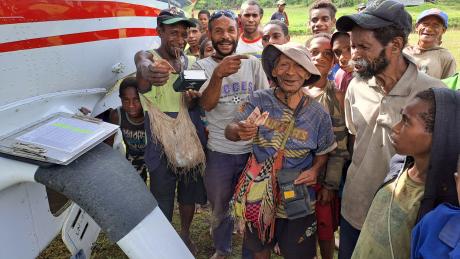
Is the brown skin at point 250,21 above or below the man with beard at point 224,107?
above

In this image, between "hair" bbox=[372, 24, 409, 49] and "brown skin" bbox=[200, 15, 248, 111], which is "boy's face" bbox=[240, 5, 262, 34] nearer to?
"brown skin" bbox=[200, 15, 248, 111]

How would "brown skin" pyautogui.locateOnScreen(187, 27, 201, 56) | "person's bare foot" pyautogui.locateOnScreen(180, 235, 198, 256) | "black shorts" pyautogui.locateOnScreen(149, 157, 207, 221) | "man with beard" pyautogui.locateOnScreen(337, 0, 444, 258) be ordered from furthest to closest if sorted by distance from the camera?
"brown skin" pyautogui.locateOnScreen(187, 27, 201, 56) < "person's bare foot" pyautogui.locateOnScreen(180, 235, 198, 256) < "black shorts" pyautogui.locateOnScreen(149, 157, 207, 221) < "man with beard" pyautogui.locateOnScreen(337, 0, 444, 258)

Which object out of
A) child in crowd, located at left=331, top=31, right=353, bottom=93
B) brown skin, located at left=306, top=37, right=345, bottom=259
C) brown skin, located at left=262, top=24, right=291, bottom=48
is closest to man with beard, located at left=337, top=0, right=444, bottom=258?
brown skin, located at left=306, top=37, right=345, bottom=259

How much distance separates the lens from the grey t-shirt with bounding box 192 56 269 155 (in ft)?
8.84

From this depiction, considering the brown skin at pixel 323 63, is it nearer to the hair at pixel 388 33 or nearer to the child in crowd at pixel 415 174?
the hair at pixel 388 33

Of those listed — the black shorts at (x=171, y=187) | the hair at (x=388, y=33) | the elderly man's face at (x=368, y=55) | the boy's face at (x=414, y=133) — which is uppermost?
the hair at (x=388, y=33)

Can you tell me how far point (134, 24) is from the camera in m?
3.45

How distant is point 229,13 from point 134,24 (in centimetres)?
113

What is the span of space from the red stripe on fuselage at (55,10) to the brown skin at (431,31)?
126 inches

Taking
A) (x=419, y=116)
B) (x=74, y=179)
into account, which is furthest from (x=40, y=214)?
(x=419, y=116)

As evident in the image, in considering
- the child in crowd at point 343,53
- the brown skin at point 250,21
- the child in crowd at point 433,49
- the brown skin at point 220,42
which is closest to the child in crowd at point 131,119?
the brown skin at point 220,42

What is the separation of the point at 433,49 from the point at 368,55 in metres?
2.43

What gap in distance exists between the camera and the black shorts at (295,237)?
7.48 ft

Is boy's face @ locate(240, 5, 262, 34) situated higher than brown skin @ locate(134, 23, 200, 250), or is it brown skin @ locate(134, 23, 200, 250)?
boy's face @ locate(240, 5, 262, 34)
